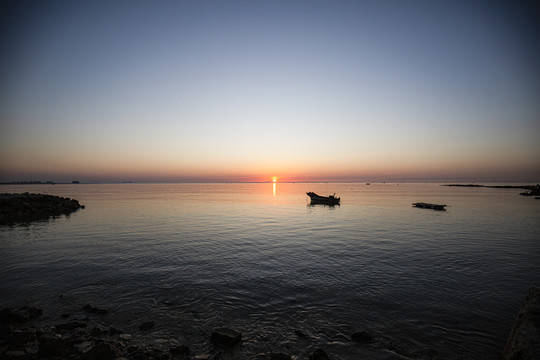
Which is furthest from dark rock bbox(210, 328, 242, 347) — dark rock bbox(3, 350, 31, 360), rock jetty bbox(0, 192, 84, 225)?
rock jetty bbox(0, 192, 84, 225)

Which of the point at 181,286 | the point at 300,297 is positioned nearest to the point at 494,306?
the point at 300,297

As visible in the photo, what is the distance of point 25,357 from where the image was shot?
6.82 m

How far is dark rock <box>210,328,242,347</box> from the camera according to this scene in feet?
25.9

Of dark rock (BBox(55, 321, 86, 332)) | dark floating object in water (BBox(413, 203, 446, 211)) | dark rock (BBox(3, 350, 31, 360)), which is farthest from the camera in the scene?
dark floating object in water (BBox(413, 203, 446, 211))

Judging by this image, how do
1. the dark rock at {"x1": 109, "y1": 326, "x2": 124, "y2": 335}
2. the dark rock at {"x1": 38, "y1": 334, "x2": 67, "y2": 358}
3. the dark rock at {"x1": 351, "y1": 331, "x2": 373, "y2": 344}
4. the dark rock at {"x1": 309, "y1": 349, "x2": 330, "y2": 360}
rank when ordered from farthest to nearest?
the dark rock at {"x1": 109, "y1": 326, "x2": 124, "y2": 335}, the dark rock at {"x1": 351, "y1": 331, "x2": 373, "y2": 344}, the dark rock at {"x1": 309, "y1": 349, "x2": 330, "y2": 360}, the dark rock at {"x1": 38, "y1": 334, "x2": 67, "y2": 358}

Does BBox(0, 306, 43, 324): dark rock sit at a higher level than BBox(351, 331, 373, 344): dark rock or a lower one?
higher

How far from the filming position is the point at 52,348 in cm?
708

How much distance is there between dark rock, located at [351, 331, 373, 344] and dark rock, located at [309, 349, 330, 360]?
5.06 ft

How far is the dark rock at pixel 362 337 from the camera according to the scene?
822 cm

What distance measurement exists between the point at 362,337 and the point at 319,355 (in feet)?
6.42

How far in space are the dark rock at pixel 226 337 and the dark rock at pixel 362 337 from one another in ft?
12.5

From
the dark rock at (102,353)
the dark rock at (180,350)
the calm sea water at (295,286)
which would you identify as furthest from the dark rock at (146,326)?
the dark rock at (180,350)

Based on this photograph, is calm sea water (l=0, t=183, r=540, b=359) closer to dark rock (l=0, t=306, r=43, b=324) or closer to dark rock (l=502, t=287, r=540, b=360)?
dark rock (l=0, t=306, r=43, b=324)

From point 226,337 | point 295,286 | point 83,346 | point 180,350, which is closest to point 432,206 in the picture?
point 295,286
